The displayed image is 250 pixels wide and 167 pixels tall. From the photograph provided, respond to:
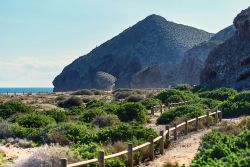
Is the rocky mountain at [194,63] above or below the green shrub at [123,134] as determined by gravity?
above

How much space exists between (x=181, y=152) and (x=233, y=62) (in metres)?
41.1

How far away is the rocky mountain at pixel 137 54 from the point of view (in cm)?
15050

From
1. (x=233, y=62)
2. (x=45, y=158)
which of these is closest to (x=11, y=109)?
(x=45, y=158)

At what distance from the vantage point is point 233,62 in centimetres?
5697

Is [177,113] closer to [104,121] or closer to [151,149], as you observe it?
[104,121]

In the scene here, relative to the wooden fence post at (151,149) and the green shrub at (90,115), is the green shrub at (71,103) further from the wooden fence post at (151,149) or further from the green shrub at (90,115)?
the wooden fence post at (151,149)

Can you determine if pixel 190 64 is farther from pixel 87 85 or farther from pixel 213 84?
pixel 213 84

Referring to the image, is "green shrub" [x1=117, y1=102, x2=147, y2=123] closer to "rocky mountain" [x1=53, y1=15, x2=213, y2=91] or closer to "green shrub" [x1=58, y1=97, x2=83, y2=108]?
"green shrub" [x1=58, y1=97, x2=83, y2=108]

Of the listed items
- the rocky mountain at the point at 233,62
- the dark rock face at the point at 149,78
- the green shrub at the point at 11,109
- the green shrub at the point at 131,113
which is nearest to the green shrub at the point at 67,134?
the green shrub at the point at 131,113

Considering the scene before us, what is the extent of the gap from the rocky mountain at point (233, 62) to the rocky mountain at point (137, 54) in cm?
7418

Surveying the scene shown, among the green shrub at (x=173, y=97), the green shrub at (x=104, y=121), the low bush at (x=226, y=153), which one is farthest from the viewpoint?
the green shrub at (x=173, y=97)

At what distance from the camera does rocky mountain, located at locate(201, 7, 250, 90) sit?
52.9 m

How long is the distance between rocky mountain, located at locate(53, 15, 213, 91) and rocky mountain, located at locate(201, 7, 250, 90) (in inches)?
2921

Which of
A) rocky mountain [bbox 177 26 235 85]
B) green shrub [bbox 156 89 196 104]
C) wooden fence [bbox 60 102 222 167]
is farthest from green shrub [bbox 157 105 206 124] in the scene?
rocky mountain [bbox 177 26 235 85]
